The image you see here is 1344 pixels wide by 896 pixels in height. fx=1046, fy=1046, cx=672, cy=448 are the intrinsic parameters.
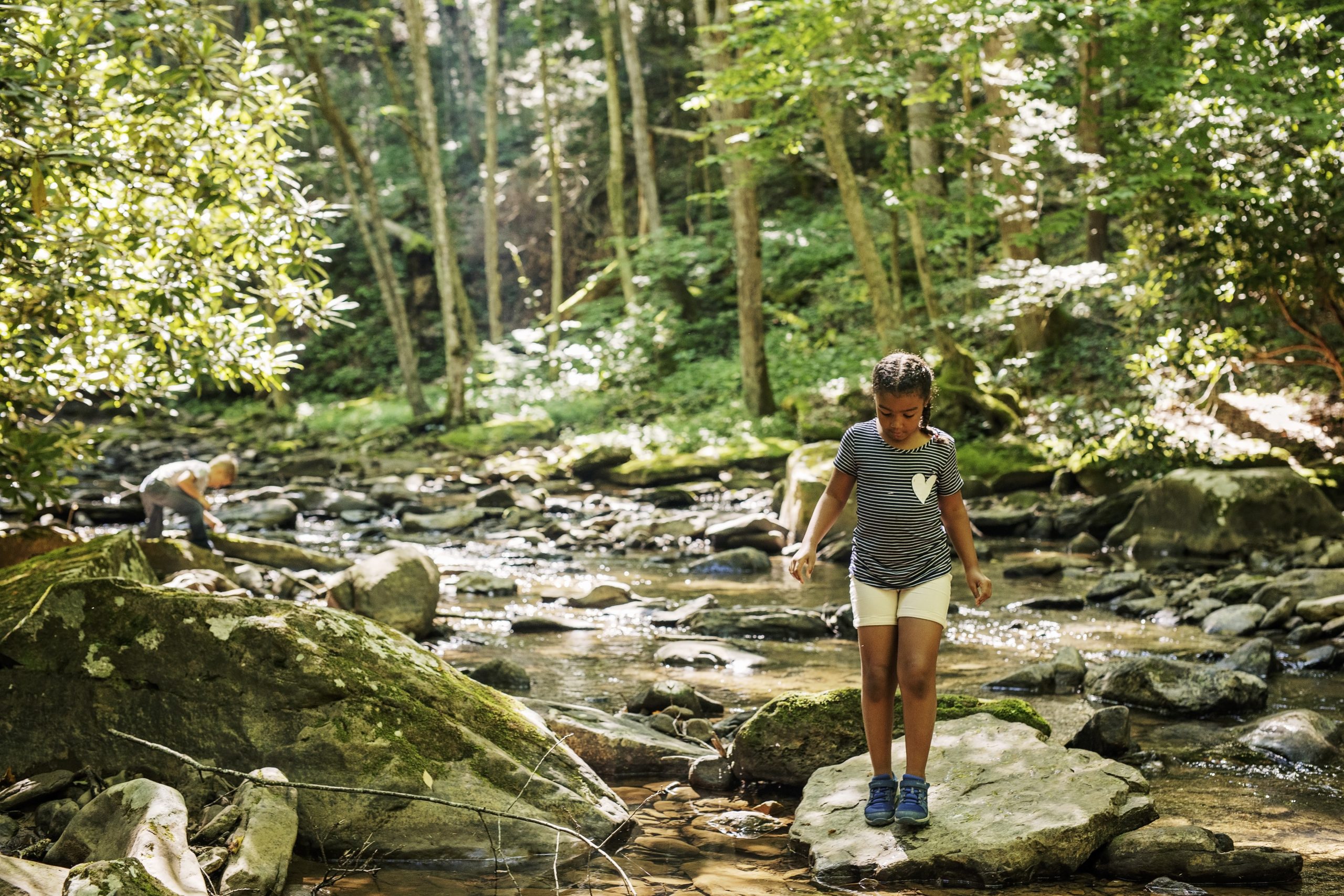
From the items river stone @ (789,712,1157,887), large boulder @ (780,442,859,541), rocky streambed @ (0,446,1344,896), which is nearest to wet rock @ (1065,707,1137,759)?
rocky streambed @ (0,446,1344,896)

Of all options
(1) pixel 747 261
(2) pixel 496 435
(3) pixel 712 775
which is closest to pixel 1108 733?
(3) pixel 712 775

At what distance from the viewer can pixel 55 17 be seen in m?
5.10

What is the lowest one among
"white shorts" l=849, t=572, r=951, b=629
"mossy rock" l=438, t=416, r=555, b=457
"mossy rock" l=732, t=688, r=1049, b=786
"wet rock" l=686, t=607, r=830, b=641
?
"mossy rock" l=438, t=416, r=555, b=457

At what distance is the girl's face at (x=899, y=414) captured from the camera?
3.81m

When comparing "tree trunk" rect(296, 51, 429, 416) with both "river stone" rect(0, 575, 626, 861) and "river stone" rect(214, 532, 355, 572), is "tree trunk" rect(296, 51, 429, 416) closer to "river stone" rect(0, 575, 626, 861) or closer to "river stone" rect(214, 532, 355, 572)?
"river stone" rect(214, 532, 355, 572)

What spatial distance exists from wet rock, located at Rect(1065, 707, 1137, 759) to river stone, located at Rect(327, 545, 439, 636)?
4852 mm

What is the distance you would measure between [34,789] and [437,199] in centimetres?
1855

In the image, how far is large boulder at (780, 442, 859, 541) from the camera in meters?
11.6

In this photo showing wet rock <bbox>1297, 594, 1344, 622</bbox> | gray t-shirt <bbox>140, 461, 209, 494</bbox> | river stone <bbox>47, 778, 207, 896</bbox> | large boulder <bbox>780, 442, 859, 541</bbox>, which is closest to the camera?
river stone <bbox>47, 778, 207, 896</bbox>

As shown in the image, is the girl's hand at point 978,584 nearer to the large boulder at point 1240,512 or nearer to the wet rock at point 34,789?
the wet rock at point 34,789

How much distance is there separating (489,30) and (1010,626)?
20.8 meters

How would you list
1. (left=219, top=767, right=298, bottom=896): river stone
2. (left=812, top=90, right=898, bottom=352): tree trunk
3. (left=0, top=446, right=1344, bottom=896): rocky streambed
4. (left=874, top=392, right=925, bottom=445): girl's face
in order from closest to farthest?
(left=219, top=767, right=298, bottom=896): river stone
(left=0, top=446, right=1344, bottom=896): rocky streambed
(left=874, top=392, right=925, bottom=445): girl's face
(left=812, top=90, right=898, bottom=352): tree trunk

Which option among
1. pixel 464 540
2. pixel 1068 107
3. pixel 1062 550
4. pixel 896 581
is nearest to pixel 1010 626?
pixel 1062 550

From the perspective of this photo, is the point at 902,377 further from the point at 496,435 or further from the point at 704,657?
the point at 496,435
